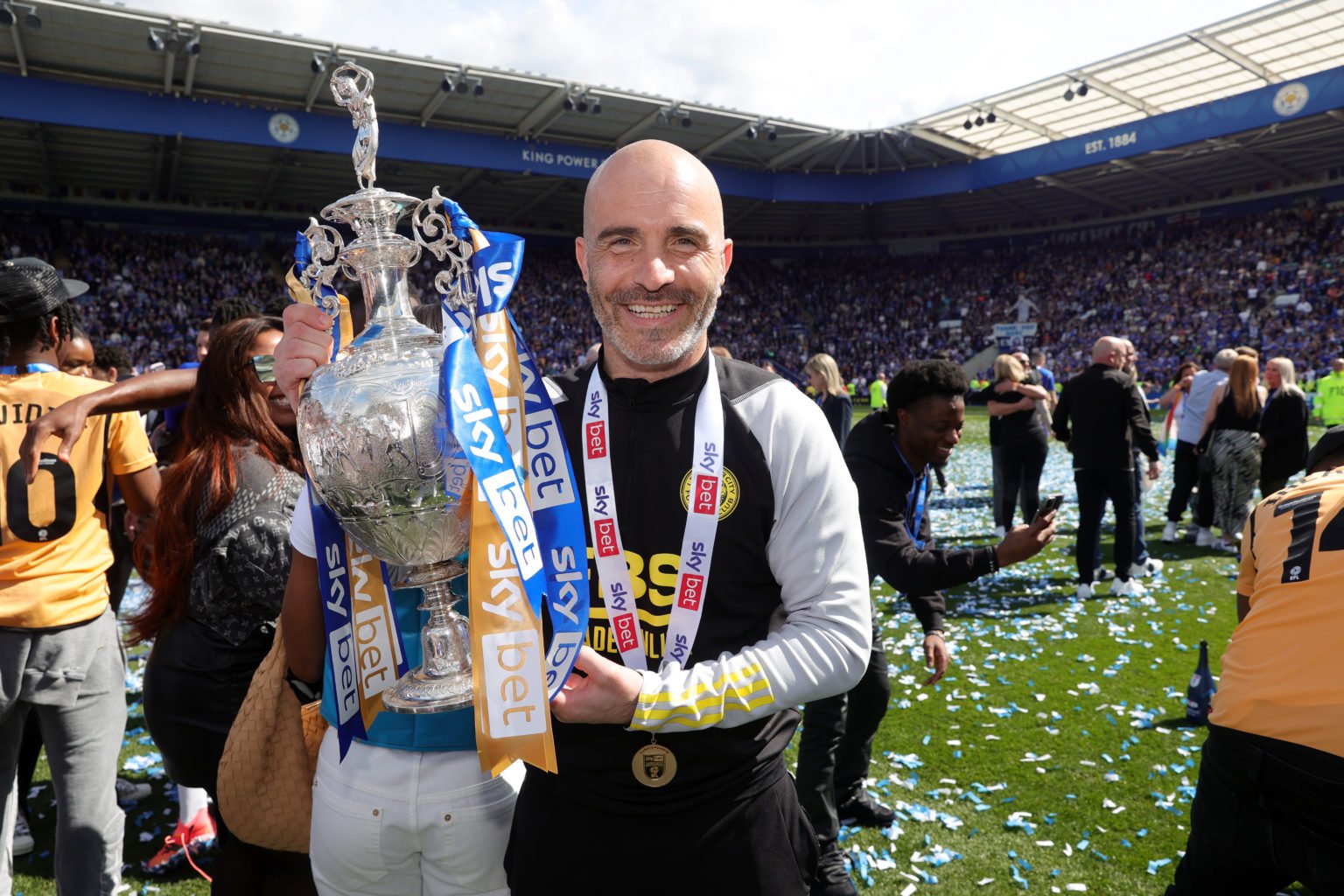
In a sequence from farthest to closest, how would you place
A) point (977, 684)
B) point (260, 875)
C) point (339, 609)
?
point (977, 684), point (260, 875), point (339, 609)

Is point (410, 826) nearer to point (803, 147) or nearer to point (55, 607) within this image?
point (55, 607)

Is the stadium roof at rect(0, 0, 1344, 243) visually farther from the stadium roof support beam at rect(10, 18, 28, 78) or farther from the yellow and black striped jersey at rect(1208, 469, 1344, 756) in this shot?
the yellow and black striped jersey at rect(1208, 469, 1344, 756)

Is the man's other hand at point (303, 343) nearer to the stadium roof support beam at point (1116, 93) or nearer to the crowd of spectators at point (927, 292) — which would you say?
the crowd of spectators at point (927, 292)

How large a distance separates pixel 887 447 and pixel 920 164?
3090 cm

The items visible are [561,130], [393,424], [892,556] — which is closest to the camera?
[393,424]

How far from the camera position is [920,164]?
31172mm

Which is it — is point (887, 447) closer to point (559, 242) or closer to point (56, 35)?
point (56, 35)

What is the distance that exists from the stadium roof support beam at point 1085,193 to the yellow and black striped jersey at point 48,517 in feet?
103

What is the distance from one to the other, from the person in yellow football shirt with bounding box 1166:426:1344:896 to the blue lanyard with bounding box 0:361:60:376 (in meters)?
3.63

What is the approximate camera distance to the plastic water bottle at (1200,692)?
4480mm

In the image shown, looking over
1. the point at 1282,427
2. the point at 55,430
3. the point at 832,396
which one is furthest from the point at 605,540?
the point at 1282,427

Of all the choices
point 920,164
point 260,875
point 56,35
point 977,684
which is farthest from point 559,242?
point 260,875

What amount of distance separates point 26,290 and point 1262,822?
12.6 feet

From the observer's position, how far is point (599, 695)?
54.4 inches
